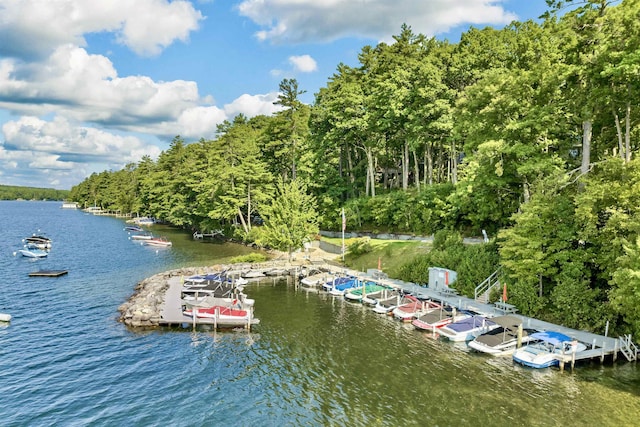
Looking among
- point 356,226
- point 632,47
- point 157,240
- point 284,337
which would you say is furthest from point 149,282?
point 632,47

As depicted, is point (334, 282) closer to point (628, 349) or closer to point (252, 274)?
point (252, 274)

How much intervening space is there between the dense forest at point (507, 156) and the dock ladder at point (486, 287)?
71cm

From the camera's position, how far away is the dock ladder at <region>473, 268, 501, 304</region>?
109ft

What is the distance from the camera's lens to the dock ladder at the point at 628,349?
23.7 meters

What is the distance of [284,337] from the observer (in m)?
28.6

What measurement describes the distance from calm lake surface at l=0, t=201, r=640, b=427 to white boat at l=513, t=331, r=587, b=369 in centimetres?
72

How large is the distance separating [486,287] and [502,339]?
900cm

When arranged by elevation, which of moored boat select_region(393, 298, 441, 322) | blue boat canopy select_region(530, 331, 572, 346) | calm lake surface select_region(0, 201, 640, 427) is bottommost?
calm lake surface select_region(0, 201, 640, 427)

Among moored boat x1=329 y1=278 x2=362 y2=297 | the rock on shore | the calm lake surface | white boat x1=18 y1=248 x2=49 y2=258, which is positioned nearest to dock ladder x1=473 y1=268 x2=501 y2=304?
the calm lake surface

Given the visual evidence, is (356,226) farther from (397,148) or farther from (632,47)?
(632,47)

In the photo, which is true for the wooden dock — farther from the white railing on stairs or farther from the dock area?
the white railing on stairs

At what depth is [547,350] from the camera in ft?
79.6

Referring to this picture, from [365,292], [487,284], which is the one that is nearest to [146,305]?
[365,292]

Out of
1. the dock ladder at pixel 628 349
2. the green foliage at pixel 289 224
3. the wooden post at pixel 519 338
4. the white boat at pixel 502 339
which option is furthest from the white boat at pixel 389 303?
the green foliage at pixel 289 224
